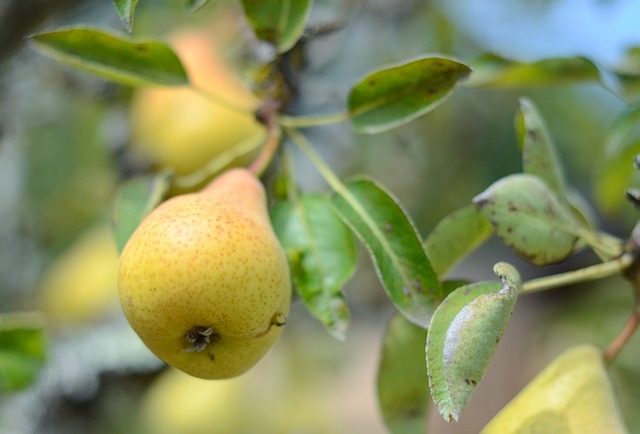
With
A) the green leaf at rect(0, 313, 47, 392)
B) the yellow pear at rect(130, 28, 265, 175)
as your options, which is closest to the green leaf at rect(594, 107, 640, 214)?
the yellow pear at rect(130, 28, 265, 175)

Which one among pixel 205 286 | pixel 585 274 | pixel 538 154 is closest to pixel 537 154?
pixel 538 154

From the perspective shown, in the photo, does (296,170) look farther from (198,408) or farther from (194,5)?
(194,5)

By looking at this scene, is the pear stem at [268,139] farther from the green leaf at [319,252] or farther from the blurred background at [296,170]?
the blurred background at [296,170]

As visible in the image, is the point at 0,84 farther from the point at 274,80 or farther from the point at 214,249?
the point at 214,249

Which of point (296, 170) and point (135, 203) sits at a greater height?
point (135, 203)

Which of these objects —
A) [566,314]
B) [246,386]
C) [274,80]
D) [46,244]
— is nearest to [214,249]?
[274,80]
